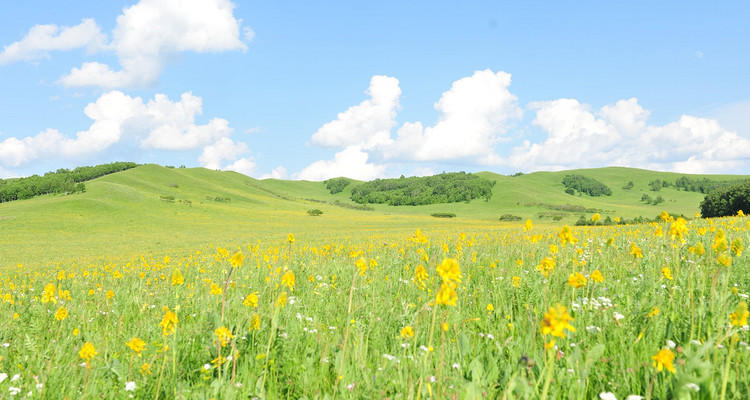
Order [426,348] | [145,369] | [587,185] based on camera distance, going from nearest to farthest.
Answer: [145,369], [426,348], [587,185]

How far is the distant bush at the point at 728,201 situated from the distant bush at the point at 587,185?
14125 centimetres

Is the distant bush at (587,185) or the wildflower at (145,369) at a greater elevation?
the distant bush at (587,185)

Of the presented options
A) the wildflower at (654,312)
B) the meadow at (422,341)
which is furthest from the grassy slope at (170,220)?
the wildflower at (654,312)

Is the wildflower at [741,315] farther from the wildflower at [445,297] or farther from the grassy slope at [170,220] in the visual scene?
the grassy slope at [170,220]

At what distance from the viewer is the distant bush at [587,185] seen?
176 meters

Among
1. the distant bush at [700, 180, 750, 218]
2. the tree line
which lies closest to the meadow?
the distant bush at [700, 180, 750, 218]

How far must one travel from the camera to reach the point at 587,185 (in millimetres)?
181000

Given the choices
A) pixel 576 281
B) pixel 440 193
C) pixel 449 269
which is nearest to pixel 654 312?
pixel 576 281

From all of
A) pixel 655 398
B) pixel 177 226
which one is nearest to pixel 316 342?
pixel 655 398

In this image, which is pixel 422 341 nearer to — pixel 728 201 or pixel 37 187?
pixel 728 201

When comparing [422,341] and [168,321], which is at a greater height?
[168,321]

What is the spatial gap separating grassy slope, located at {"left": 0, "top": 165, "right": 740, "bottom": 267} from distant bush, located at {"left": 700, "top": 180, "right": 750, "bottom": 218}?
83.9 feet

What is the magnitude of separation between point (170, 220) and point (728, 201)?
77.0 metres

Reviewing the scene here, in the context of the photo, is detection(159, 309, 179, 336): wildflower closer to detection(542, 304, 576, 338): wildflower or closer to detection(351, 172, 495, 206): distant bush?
detection(542, 304, 576, 338): wildflower
